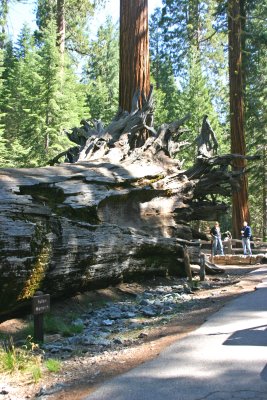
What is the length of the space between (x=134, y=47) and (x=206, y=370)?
10.4 metres

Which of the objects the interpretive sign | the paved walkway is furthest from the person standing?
the interpretive sign

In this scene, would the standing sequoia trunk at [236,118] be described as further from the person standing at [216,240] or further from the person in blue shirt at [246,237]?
the person standing at [216,240]

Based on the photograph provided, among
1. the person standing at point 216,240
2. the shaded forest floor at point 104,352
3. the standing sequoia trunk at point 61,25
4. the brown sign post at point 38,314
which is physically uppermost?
the standing sequoia trunk at point 61,25

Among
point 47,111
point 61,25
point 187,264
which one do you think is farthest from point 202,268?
point 61,25

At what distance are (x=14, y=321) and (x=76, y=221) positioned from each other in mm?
2026

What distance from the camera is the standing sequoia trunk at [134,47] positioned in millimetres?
12859

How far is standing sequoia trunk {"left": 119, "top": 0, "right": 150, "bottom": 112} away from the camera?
42.2ft

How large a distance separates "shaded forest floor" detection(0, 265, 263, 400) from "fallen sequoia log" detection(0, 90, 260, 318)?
304 mm

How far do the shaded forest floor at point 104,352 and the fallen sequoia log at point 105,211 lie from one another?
12.0 inches

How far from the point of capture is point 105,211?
9.58m

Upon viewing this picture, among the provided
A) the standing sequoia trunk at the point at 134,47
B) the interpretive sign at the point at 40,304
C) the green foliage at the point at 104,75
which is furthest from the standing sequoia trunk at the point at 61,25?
the interpretive sign at the point at 40,304

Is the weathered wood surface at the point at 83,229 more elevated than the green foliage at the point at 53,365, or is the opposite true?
the weathered wood surface at the point at 83,229

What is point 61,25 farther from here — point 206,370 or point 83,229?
point 206,370

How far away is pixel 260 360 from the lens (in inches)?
188
